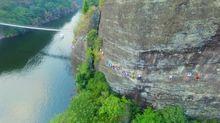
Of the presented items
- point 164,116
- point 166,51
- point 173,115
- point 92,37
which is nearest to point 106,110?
point 164,116

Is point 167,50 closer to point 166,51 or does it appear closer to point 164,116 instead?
point 166,51

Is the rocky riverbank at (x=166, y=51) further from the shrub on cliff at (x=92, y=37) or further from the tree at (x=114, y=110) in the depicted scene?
the shrub on cliff at (x=92, y=37)

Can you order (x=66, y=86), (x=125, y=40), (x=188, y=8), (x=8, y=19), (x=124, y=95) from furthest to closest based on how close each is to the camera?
1. (x=8, y=19)
2. (x=66, y=86)
3. (x=124, y=95)
4. (x=125, y=40)
5. (x=188, y=8)

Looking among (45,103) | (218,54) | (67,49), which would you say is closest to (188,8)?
(218,54)

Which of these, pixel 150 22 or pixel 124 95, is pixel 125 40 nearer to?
pixel 150 22

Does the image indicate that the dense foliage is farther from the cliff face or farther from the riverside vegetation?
the cliff face

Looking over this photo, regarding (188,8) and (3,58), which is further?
(3,58)

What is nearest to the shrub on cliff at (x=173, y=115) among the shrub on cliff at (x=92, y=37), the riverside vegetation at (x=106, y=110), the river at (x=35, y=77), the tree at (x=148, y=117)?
the riverside vegetation at (x=106, y=110)

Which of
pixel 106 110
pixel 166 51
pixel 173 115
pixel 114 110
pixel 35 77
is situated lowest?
pixel 35 77
